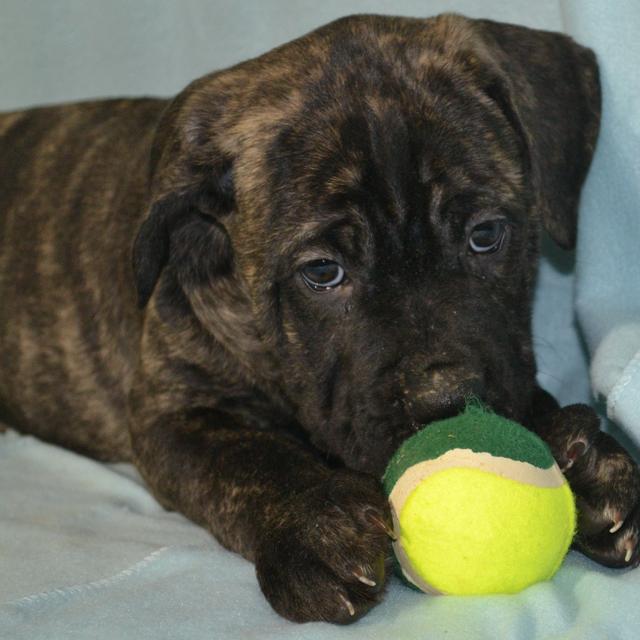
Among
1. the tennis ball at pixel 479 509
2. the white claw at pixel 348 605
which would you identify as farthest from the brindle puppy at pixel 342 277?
the tennis ball at pixel 479 509

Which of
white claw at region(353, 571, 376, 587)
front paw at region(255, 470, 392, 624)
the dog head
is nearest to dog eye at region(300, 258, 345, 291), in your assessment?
the dog head

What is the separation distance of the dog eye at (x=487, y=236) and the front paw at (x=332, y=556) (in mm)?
728

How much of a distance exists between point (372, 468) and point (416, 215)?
0.62 m

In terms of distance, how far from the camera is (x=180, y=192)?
10.6 feet

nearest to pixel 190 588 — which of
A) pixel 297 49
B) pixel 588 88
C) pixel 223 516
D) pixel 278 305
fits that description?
pixel 223 516

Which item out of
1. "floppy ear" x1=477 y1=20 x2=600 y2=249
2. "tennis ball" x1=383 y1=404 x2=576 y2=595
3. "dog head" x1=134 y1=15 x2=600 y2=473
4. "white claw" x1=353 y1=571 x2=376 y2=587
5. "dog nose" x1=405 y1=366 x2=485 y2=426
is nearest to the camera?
"tennis ball" x1=383 y1=404 x2=576 y2=595

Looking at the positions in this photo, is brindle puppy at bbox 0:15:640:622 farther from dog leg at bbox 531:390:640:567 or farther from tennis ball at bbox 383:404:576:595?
tennis ball at bbox 383:404:576:595

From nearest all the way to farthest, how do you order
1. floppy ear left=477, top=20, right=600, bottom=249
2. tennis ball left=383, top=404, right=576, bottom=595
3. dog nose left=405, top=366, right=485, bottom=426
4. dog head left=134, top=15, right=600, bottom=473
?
1. tennis ball left=383, top=404, right=576, bottom=595
2. dog nose left=405, top=366, right=485, bottom=426
3. dog head left=134, top=15, right=600, bottom=473
4. floppy ear left=477, top=20, right=600, bottom=249

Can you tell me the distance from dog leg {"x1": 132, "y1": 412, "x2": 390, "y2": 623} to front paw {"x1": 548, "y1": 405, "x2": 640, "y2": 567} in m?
0.48

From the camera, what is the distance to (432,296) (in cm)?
290

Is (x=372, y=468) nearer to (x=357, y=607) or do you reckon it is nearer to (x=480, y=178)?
(x=357, y=607)

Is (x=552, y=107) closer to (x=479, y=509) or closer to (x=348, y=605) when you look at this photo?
(x=479, y=509)

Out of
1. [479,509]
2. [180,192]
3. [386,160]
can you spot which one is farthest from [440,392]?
[180,192]

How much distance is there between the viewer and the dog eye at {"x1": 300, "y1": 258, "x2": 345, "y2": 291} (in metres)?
3.03
